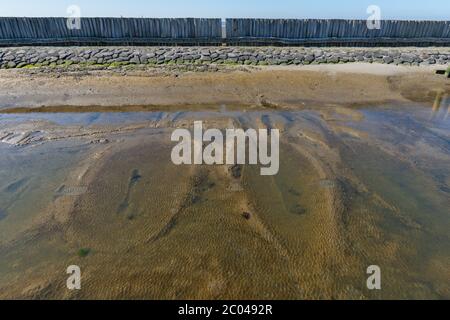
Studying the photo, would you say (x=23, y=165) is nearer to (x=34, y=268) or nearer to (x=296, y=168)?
(x=34, y=268)

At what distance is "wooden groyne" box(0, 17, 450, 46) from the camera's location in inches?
696

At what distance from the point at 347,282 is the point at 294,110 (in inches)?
287

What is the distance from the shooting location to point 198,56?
1661 centimetres

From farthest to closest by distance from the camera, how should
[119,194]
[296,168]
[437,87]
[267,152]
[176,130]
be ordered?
[437,87] → [176,130] → [267,152] → [296,168] → [119,194]

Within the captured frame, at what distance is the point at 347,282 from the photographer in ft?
13.4

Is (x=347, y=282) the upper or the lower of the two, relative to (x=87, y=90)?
lower

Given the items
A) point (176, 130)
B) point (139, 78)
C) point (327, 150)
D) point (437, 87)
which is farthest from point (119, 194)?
point (437, 87)

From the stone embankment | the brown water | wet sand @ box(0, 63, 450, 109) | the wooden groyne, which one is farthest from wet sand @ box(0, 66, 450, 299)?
the wooden groyne

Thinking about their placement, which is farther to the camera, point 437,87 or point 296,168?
point 437,87

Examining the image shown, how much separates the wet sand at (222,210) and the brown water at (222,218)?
0.07 feet

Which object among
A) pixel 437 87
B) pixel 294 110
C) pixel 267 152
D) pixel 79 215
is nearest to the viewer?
pixel 79 215

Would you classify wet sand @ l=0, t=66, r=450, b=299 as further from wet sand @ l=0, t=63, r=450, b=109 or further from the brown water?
wet sand @ l=0, t=63, r=450, b=109

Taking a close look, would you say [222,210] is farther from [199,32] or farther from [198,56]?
[199,32]

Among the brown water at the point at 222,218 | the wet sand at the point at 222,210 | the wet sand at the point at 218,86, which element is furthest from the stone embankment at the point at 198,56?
the brown water at the point at 222,218
